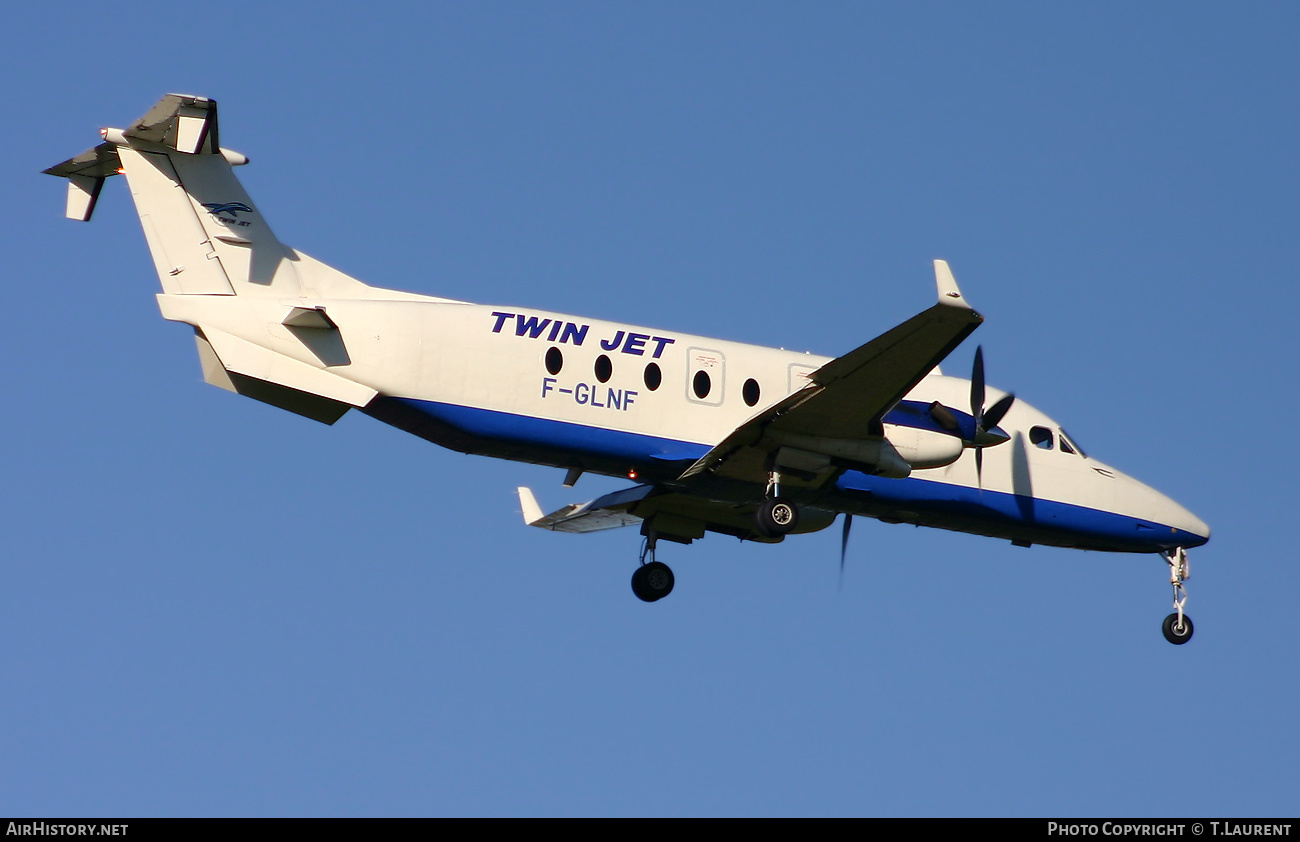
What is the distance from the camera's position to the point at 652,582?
1091 inches

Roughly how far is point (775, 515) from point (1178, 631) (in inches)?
357

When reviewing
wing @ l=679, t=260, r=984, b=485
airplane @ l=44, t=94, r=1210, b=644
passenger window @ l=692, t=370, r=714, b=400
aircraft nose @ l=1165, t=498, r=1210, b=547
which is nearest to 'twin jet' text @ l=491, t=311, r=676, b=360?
airplane @ l=44, t=94, r=1210, b=644

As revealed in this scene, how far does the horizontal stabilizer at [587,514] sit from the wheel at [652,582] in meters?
1.30

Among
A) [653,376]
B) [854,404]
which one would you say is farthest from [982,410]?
[653,376]

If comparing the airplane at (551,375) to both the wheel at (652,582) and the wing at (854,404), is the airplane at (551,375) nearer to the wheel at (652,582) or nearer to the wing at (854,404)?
the wing at (854,404)

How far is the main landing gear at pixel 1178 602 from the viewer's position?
2739 centimetres

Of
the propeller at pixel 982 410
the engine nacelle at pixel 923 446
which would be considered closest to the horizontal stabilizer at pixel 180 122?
the engine nacelle at pixel 923 446

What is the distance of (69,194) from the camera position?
895 inches

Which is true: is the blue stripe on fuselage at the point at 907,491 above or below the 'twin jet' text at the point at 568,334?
below

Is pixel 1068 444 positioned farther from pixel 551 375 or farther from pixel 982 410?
pixel 551 375

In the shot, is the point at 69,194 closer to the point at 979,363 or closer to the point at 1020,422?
the point at 979,363

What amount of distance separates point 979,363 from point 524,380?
7985 mm
